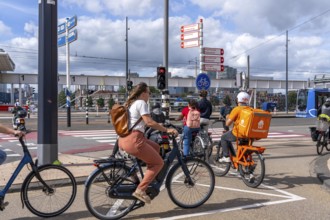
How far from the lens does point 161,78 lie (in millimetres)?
12477

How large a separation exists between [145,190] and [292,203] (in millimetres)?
2322

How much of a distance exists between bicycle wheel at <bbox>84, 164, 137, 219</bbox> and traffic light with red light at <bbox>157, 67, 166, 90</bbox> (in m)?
7.63

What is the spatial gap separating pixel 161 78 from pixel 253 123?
6316 mm

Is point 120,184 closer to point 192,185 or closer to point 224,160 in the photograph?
point 192,185

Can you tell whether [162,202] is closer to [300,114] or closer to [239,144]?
[239,144]

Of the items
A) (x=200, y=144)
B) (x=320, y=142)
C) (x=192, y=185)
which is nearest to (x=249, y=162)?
(x=192, y=185)

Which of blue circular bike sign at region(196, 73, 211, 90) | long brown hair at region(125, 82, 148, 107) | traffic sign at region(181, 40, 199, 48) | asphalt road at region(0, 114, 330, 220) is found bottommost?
asphalt road at region(0, 114, 330, 220)

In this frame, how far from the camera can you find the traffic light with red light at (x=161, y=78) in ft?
40.9

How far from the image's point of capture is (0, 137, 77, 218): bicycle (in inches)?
196

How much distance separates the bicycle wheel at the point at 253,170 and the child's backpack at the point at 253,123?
38 centimetres

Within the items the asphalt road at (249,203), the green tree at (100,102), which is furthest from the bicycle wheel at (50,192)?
the green tree at (100,102)

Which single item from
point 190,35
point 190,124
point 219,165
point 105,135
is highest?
point 190,35

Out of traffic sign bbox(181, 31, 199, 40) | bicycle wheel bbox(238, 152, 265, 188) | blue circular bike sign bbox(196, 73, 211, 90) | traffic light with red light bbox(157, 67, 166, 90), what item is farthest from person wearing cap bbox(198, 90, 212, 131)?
traffic sign bbox(181, 31, 199, 40)

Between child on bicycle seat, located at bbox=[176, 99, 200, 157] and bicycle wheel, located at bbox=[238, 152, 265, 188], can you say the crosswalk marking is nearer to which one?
child on bicycle seat, located at bbox=[176, 99, 200, 157]
